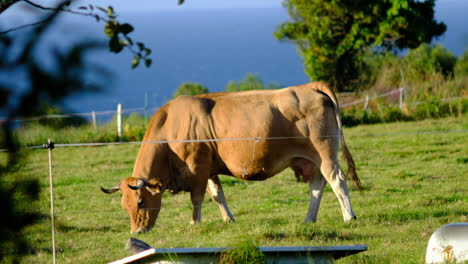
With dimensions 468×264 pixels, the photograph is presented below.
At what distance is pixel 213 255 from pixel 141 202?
428 centimetres

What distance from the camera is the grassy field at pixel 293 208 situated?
7.22m

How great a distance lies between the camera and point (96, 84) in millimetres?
2141

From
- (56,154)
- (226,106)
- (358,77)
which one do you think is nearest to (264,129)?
(226,106)

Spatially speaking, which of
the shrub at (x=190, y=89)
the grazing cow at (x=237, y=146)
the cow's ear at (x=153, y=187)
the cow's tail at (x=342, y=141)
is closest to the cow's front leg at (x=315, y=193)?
the grazing cow at (x=237, y=146)

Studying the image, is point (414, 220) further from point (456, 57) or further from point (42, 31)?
point (456, 57)

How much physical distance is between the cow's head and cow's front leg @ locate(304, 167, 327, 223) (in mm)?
1905

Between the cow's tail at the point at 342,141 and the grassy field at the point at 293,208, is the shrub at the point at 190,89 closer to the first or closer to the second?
the grassy field at the point at 293,208

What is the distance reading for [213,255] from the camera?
4777mm

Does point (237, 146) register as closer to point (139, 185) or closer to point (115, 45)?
point (139, 185)

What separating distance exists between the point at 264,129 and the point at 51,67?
22.9 feet

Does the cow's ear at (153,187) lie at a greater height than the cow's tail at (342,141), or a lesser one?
lesser

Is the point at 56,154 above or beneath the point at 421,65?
beneath

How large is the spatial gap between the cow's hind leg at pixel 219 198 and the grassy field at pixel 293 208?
0.80ft

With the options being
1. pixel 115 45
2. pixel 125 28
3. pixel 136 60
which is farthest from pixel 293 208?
pixel 115 45
